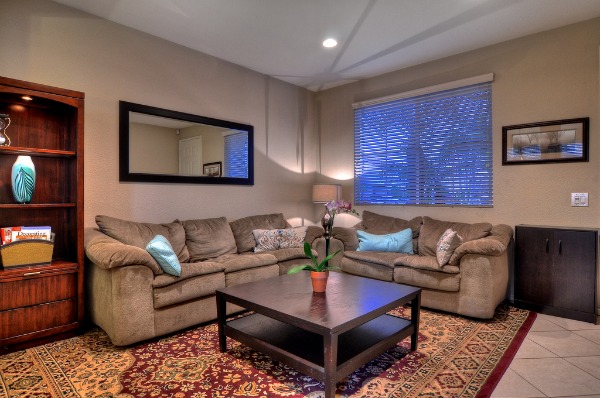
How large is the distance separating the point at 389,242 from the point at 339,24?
7.65 feet

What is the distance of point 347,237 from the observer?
4.30 m

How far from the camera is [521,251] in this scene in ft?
11.3

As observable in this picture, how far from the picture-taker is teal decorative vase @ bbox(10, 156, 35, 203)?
2.61 m

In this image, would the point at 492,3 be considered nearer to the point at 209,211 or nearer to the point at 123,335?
the point at 209,211

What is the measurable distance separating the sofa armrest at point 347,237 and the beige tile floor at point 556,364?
1939 millimetres

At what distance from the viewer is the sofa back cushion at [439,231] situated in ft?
11.6

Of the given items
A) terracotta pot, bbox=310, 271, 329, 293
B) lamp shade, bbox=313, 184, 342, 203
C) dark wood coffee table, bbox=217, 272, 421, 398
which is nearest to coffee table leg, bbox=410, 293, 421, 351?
dark wood coffee table, bbox=217, 272, 421, 398

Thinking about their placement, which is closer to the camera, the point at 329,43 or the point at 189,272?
the point at 189,272

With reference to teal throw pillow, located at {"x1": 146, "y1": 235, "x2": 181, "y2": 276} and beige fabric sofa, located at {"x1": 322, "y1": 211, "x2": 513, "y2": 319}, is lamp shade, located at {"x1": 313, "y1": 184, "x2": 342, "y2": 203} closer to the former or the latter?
beige fabric sofa, located at {"x1": 322, "y1": 211, "x2": 513, "y2": 319}

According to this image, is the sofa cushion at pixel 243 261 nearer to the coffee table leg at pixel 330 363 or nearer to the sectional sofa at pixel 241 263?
the sectional sofa at pixel 241 263

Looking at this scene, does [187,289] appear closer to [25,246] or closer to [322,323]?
[25,246]

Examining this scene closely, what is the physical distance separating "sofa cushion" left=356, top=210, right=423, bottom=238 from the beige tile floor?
4.92 feet

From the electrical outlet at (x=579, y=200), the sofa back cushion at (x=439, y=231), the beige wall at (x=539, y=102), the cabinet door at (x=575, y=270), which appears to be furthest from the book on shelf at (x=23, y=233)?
the electrical outlet at (x=579, y=200)

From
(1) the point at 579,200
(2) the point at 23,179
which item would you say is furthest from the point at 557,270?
(2) the point at 23,179
